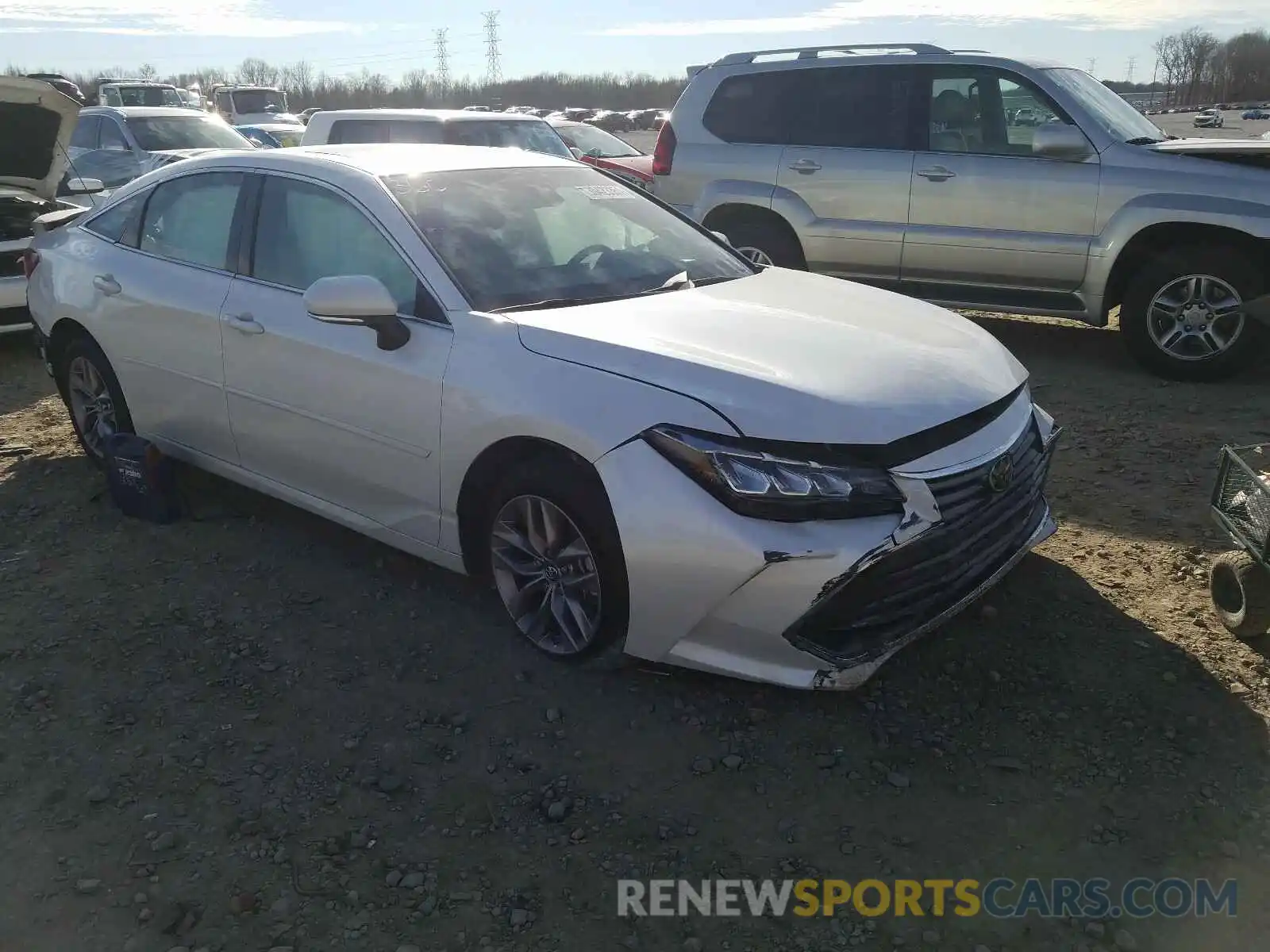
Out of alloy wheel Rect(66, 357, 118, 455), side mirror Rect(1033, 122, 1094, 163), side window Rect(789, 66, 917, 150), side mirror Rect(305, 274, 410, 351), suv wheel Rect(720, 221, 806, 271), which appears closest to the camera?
side mirror Rect(305, 274, 410, 351)

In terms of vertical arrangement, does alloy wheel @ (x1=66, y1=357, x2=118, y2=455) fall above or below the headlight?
below

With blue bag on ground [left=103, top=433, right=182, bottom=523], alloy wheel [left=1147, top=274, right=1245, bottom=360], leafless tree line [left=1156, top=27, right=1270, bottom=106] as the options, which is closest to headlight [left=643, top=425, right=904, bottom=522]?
blue bag on ground [left=103, top=433, right=182, bottom=523]

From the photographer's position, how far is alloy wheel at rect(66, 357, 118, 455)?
16.8 feet

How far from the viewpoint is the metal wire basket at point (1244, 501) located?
327 cm

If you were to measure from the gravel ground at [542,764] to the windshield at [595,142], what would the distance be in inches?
445

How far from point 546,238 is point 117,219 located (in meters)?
2.40

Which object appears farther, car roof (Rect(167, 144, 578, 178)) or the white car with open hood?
the white car with open hood

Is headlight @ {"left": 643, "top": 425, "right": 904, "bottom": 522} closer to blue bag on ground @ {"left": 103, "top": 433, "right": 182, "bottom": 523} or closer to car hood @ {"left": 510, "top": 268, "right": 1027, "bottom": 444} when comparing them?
car hood @ {"left": 510, "top": 268, "right": 1027, "bottom": 444}

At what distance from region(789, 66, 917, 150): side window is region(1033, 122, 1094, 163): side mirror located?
0.96m

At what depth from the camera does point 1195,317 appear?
646 cm

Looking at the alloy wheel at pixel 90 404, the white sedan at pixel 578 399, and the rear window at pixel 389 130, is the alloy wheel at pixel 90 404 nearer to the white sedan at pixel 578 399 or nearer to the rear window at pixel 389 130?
the white sedan at pixel 578 399

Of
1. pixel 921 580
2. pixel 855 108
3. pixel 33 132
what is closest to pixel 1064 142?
pixel 855 108

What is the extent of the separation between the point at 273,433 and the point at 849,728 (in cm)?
252

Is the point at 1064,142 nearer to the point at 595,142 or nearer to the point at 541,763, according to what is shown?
the point at 541,763
